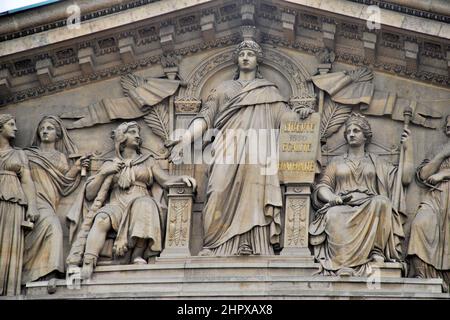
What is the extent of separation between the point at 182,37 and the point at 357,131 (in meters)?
3.34

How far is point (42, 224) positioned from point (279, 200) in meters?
3.67

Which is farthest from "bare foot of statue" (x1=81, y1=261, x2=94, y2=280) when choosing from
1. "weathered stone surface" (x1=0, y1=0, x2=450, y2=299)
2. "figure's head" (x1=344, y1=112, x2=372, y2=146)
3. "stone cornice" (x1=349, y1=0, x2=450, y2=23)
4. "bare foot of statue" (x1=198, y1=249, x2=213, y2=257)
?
"stone cornice" (x1=349, y1=0, x2=450, y2=23)

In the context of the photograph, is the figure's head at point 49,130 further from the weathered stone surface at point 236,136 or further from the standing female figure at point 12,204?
the standing female figure at point 12,204

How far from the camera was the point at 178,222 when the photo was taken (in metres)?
27.6

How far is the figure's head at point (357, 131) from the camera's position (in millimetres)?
27984

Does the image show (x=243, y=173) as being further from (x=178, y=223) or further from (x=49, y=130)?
(x=49, y=130)

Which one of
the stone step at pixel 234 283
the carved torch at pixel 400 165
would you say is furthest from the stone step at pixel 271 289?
the carved torch at pixel 400 165

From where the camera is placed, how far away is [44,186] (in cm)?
2827

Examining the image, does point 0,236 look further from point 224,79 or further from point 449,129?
point 449,129

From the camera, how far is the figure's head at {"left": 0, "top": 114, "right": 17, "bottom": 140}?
2853 centimetres

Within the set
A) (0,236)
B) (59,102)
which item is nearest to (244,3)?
(59,102)

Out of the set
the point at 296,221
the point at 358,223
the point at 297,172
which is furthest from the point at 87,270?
the point at 358,223

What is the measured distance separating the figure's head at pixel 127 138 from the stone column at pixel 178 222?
104 centimetres
